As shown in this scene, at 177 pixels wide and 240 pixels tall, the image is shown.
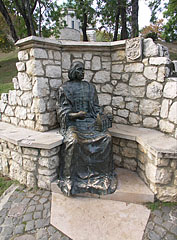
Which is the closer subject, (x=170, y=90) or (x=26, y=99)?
(x=170, y=90)

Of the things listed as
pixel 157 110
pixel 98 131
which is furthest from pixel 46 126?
pixel 157 110

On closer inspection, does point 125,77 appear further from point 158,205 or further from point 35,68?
point 158,205

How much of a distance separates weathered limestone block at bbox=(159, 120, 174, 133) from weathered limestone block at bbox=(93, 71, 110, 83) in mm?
1481

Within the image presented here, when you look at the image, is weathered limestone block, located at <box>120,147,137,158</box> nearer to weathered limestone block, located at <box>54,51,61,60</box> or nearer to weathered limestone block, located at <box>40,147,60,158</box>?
weathered limestone block, located at <box>40,147,60,158</box>

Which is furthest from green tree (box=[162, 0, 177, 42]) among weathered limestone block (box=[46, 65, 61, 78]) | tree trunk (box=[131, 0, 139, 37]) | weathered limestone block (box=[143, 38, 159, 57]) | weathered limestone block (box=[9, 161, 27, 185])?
weathered limestone block (box=[9, 161, 27, 185])

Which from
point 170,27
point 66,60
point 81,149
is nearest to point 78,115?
point 81,149

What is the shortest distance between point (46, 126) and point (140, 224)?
2.24 metres

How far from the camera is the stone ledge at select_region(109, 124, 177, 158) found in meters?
2.45

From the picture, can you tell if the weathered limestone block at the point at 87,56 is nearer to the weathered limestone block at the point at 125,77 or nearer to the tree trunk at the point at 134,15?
the weathered limestone block at the point at 125,77

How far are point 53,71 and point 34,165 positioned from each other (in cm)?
180

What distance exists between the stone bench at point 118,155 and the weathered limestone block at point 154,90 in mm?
659

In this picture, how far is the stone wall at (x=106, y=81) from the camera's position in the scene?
310 cm

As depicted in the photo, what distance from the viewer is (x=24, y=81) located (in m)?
3.36

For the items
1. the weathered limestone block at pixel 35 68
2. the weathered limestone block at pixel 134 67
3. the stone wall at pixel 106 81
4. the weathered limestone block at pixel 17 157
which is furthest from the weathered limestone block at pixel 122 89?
the weathered limestone block at pixel 17 157
